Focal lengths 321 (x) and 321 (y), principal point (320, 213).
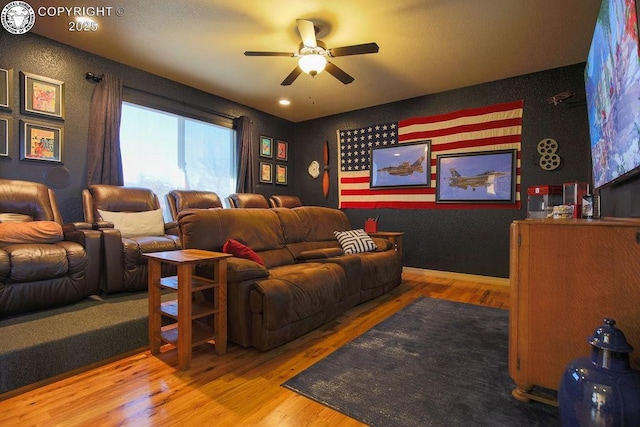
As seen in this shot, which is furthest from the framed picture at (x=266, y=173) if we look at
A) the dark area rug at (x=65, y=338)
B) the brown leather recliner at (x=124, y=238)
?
the dark area rug at (x=65, y=338)

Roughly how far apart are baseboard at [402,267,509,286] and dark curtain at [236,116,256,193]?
2.75 meters

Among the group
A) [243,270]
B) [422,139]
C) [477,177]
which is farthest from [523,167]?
[243,270]

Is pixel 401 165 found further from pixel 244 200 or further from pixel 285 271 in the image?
pixel 285 271

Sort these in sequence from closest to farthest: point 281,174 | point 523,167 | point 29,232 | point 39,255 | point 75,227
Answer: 1. point 39,255
2. point 29,232
3. point 75,227
4. point 523,167
5. point 281,174

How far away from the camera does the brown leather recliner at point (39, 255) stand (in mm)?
2195

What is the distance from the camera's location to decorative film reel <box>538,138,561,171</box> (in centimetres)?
367

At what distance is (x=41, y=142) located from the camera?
3.16m

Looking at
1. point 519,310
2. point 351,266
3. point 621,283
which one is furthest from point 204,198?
point 621,283

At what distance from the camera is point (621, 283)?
125 centimetres

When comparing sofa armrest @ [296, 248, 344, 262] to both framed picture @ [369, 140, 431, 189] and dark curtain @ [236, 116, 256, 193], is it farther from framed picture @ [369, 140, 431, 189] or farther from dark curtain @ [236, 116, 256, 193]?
dark curtain @ [236, 116, 256, 193]

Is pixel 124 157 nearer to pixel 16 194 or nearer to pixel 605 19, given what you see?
pixel 16 194

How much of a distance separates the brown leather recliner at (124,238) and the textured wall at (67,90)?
35 cm

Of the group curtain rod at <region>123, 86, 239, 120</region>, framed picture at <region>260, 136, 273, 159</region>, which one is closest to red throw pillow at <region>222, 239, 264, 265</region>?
curtain rod at <region>123, 86, 239, 120</region>

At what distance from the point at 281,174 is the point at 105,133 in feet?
9.33
